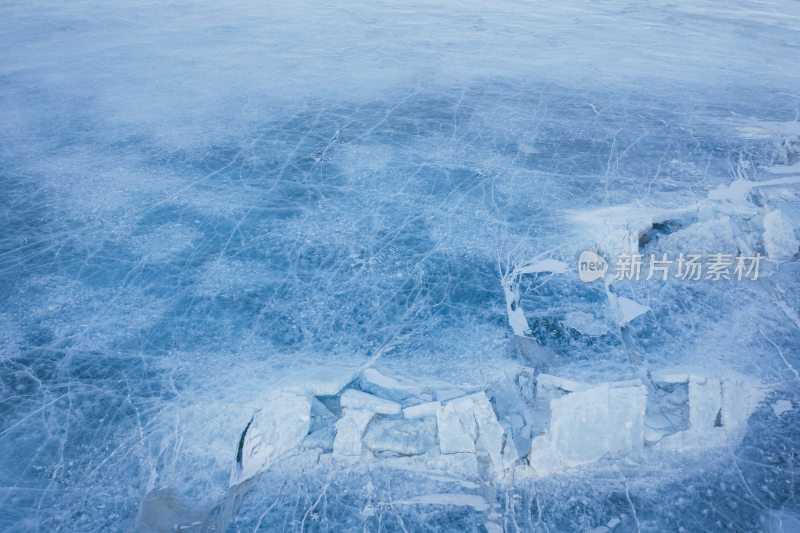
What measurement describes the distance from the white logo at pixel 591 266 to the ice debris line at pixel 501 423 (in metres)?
0.90

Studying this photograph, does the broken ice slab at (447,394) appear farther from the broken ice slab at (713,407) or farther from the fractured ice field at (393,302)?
the broken ice slab at (713,407)

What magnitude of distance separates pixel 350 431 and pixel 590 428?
117 centimetres

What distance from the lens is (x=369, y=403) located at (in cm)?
262

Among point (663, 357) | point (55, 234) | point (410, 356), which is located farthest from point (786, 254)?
point (55, 234)

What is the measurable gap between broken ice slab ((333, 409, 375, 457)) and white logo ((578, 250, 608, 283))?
182cm

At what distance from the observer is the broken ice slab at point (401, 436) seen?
241cm

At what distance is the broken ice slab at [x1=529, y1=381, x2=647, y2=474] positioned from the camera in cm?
236

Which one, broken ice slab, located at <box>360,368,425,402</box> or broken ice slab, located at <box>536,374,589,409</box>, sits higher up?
broken ice slab, located at <box>536,374,589,409</box>

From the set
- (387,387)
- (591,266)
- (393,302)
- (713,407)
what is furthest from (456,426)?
(591,266)

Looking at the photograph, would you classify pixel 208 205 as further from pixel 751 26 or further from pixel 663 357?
pixel 751 26

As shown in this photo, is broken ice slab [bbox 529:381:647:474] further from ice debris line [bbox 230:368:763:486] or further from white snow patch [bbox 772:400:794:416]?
white snow patch [bbox 772:400:794:416]

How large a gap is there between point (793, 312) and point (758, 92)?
4328 mm

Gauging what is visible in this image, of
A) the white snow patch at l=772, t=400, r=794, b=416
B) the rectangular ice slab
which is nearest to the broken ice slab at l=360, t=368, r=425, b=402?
the rectangular ice slab

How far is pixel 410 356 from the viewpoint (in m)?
2.92
